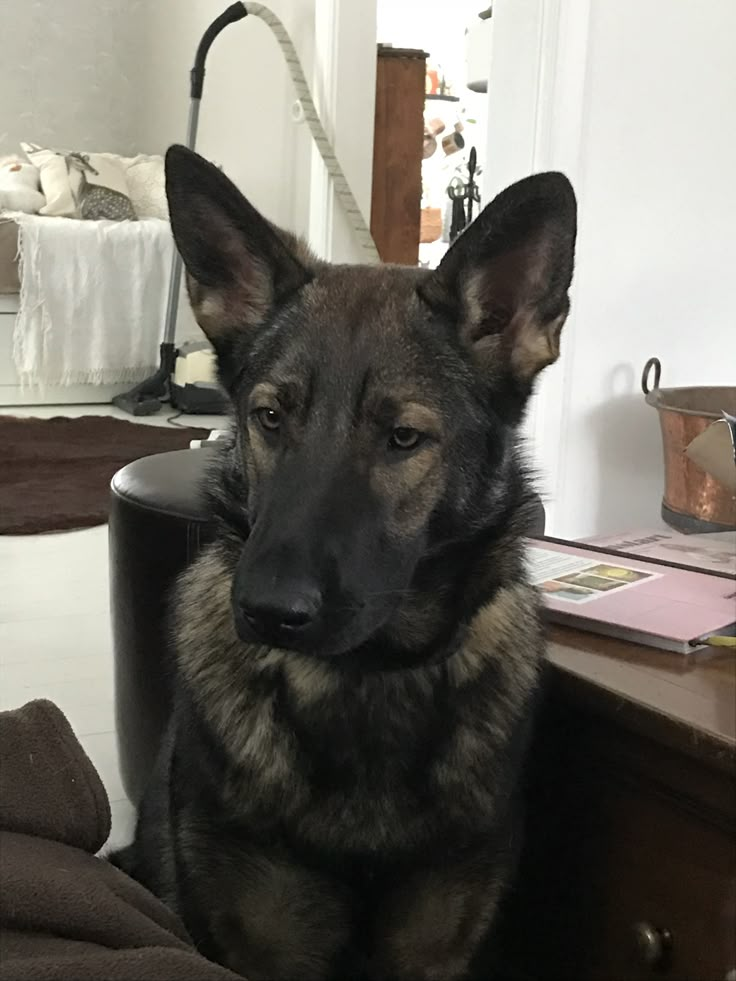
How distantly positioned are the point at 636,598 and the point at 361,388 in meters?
0.49

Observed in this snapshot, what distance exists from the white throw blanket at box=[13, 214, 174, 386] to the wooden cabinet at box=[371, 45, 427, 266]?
1080 millimetres

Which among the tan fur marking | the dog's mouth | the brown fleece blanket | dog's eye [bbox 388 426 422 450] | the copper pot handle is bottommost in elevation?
the brown fleece blanket

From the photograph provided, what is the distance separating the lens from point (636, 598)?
125 cm

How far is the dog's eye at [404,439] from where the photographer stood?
0.96 metres

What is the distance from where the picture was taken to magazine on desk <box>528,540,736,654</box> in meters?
1.15

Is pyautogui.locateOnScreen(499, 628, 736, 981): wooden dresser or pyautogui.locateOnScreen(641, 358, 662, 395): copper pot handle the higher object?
pyautogui.locateOnScreen(641, 358, 662, 395): copper pot handle

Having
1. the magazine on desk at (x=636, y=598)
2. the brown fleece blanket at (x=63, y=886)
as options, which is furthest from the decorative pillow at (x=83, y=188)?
the brown fleece blanket at (x=63, y=886)

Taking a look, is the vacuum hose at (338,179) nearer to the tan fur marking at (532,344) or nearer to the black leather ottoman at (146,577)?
the black leather ottoman at (146,577)

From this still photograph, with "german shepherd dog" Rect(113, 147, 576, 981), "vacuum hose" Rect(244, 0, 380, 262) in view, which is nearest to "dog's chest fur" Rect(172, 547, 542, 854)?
"german shepherd dog" Rect(113, 147, 576, 981)

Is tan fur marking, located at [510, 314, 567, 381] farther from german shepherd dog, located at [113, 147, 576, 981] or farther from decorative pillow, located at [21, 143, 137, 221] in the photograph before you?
decorative pillow, located at [21, 143, 137, 221]

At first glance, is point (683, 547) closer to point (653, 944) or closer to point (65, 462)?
point (653, 944)

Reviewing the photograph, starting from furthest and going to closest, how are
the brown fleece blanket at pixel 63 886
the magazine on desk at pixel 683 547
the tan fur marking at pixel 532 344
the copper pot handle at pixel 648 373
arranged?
the copper pot handle at pixel 648 373, the magazine on desk at pixel 683 547, the tan fur marking at pixel 532 344, the brown fleece blanket at pixel 63 886

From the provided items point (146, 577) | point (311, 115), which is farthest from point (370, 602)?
point (311, 115)

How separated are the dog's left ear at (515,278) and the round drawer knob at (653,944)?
1.77ft
